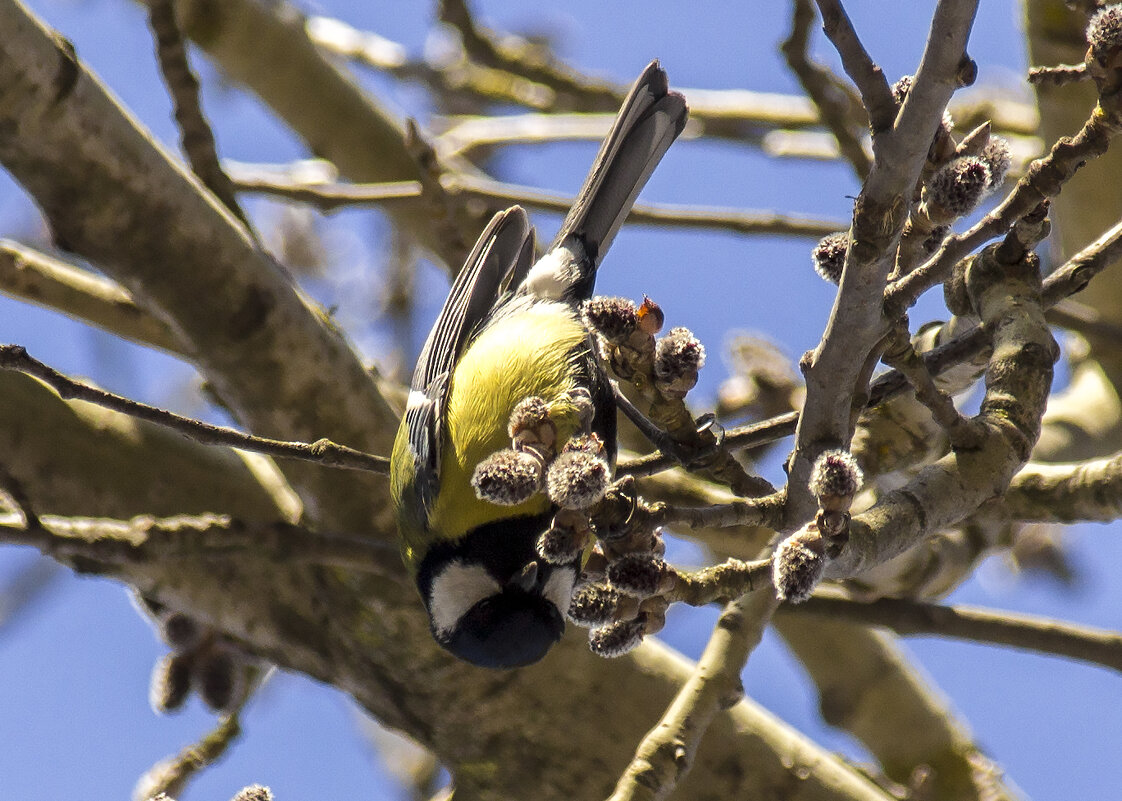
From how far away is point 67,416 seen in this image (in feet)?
8.78

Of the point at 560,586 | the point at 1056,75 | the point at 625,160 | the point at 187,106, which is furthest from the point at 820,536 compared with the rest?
the point at 187,106

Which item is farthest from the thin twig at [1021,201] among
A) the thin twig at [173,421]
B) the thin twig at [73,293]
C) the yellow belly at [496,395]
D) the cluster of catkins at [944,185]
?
the thin twig at [73,293]

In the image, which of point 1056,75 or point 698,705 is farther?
Answer: point 698,705

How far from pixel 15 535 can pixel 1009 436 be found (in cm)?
165

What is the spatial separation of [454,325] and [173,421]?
151cm

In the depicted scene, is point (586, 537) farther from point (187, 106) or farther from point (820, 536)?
point (187, 106)

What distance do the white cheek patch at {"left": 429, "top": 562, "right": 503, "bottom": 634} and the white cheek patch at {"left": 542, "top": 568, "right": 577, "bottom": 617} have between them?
0.40ft

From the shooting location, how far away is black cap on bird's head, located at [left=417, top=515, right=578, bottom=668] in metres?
2.27

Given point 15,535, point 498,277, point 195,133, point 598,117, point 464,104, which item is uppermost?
point 464,104

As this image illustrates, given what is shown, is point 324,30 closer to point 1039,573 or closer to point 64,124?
point 64,124

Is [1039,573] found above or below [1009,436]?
above

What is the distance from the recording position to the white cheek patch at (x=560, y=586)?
2410 mm

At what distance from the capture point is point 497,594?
245 centimetres

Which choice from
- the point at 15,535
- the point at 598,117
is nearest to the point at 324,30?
the point at 598,117
